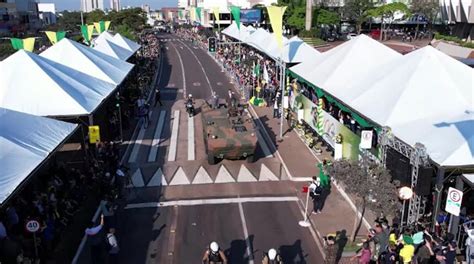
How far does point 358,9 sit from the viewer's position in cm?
8712

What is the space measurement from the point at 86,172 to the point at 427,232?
12.4 meters

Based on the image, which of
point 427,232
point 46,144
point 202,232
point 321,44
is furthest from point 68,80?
point 321,44

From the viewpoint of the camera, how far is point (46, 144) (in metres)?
15.6

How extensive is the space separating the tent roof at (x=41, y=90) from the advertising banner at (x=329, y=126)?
34.7 ft

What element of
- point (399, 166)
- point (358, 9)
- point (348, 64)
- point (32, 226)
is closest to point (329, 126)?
point (348, 64)

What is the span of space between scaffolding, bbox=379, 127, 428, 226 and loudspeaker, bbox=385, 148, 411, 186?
12cm

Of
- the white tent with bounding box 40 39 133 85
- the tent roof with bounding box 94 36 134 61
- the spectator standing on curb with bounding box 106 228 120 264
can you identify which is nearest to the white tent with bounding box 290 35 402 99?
the white tent with bounding box 40 39 133 85

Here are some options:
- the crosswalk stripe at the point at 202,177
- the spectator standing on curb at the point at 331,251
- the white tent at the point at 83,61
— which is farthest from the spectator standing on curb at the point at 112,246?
the white tent at the point at 83,61

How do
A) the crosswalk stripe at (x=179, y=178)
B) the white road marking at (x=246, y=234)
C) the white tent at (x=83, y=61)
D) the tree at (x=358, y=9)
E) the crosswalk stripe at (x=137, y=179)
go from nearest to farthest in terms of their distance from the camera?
the white road marking at (x=246, y=234), the crosswalk stripe at (x=137, y=179), the crosswalk stripe at (x=179, y=178), the white tent at (x=83, y=61), the tree at (x=358, y=9)

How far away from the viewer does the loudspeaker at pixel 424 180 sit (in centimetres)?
1313

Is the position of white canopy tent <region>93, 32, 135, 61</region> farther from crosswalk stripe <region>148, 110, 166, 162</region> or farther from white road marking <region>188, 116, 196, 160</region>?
white road marking <region>188, 116, 196, 160</region>

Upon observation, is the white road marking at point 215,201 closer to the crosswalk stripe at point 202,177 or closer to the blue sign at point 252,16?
the crosswalk stripe at point 202,177

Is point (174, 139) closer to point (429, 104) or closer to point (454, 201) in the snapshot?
point (429, 104)

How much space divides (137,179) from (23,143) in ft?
19.5
